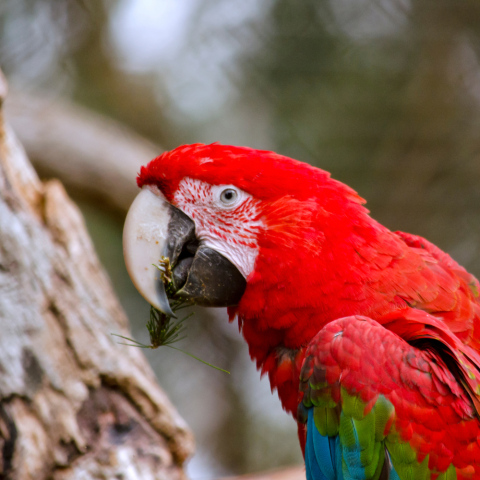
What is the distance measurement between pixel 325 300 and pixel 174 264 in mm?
335

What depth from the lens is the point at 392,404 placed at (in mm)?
819

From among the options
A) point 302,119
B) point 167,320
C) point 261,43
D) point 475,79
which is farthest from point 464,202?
point 167,320

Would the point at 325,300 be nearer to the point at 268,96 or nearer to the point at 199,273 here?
the point at 199,273

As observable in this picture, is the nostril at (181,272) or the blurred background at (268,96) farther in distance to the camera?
the blurred background at (268,96)

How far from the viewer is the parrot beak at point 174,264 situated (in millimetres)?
1032

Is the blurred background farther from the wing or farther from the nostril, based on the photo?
the wing

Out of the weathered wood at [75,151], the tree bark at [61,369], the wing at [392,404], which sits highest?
the weathered wood at [75,151]

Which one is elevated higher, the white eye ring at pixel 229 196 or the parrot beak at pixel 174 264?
the white eye ring at pixel 229 196

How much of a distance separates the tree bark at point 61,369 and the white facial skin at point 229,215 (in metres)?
0.61

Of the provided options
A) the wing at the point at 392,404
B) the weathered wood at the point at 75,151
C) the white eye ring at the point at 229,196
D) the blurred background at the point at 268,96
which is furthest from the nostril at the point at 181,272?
the blurred background at the point at 268,96

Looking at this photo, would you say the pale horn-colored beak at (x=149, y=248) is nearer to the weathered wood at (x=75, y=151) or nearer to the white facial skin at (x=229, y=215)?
the white facial skin at (x=229, y=215)

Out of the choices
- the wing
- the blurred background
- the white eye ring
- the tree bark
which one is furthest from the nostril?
the blurred background

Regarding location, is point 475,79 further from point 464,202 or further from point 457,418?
point 457,418

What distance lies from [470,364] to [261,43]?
237 cm
